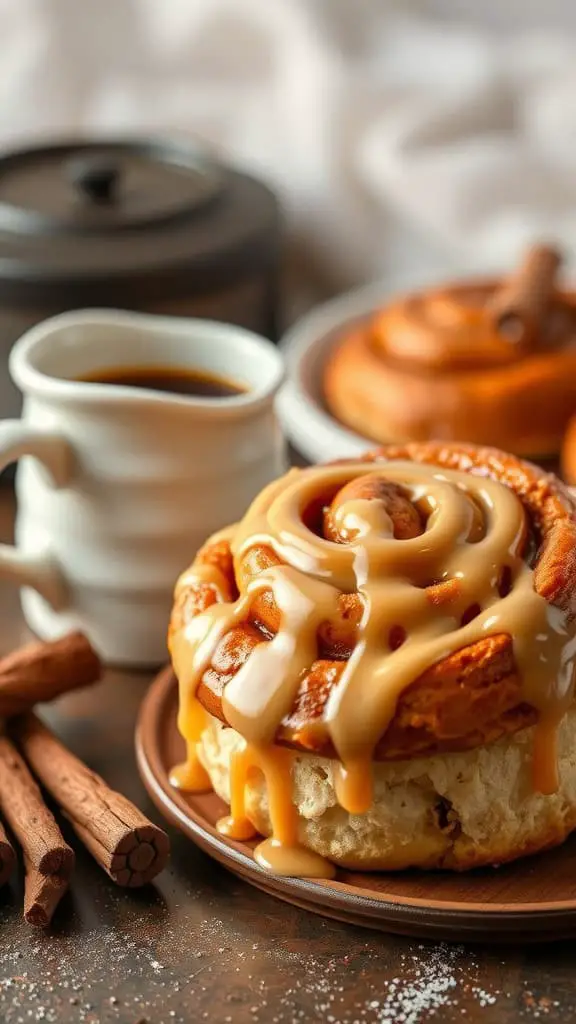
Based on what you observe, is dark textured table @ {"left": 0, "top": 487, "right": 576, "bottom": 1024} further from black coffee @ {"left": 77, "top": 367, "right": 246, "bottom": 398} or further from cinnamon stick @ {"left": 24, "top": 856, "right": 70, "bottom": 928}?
black coffee @ {"left": 77, "top": 367, "right": 246, "bottom": 398}

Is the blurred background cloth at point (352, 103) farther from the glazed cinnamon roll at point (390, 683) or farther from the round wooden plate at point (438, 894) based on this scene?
the round wooden plate at point (438, 894)

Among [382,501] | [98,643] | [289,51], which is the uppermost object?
[289,51]

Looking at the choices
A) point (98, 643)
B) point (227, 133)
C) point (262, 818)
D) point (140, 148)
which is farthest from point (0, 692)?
point (227, 133)

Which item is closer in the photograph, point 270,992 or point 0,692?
point 270,992

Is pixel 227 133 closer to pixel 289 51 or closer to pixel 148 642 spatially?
pixel 289 51

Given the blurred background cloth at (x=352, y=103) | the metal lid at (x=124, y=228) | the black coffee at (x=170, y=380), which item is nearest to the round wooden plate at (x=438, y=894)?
the black coffee at (x=170, y=380)

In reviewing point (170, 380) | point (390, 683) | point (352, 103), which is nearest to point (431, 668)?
point (390, 683)

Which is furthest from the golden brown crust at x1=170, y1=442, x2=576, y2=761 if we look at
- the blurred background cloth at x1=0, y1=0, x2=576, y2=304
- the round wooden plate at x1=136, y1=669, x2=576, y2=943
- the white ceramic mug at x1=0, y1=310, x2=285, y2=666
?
the blurred background cloth at x1=0, y1=0, x2=576, y2=304
